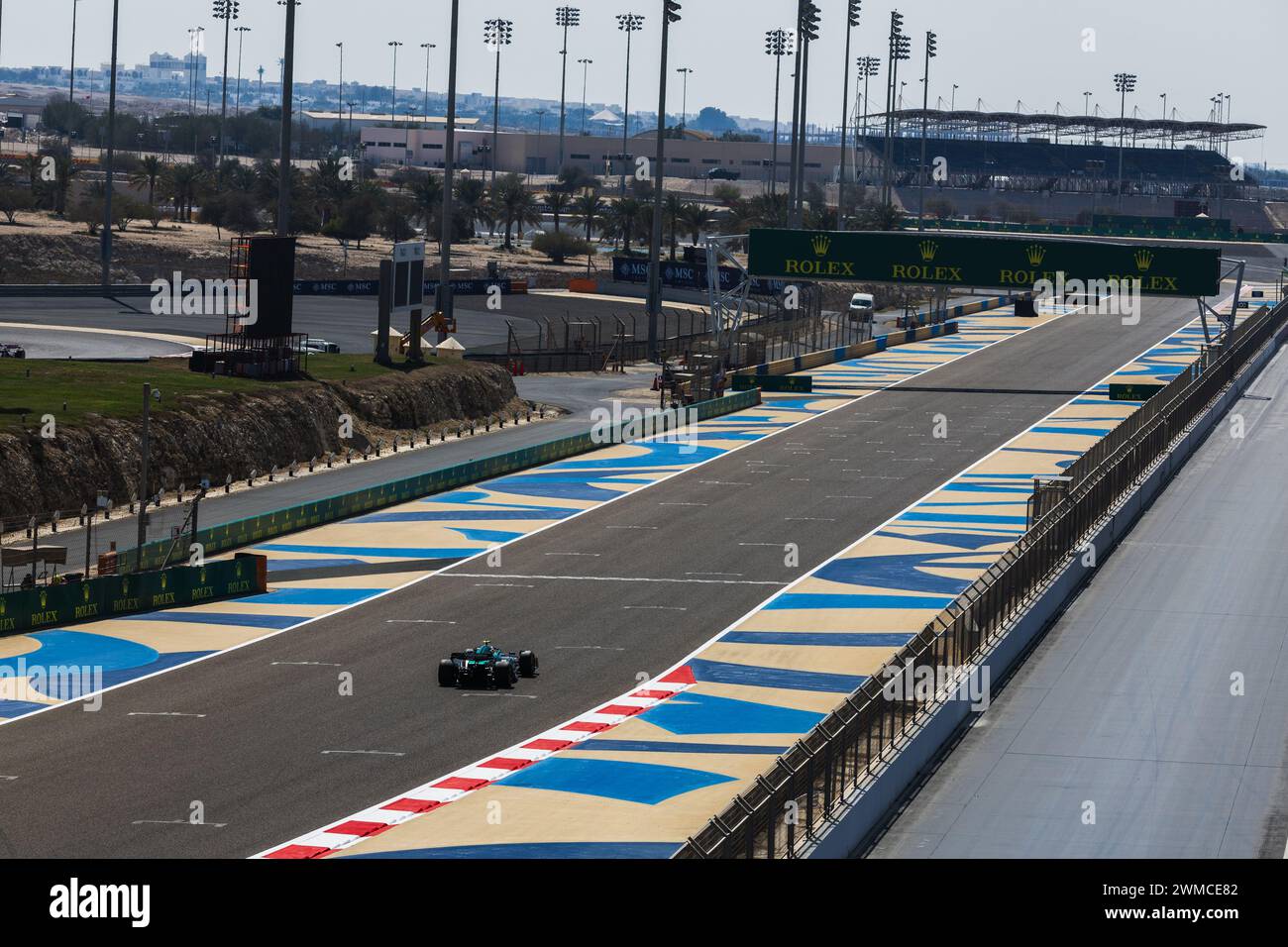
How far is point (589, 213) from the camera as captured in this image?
156250 mm

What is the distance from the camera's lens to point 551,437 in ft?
232

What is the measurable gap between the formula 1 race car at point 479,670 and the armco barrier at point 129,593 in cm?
937

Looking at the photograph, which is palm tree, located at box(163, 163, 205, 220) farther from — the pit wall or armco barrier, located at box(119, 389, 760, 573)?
the pit wall

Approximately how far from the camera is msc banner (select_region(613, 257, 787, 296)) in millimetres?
128250

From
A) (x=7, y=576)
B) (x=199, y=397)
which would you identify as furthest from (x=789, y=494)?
(x=7, y=576)

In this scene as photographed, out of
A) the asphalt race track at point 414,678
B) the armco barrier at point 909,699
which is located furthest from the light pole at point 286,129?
the armco barrier at point 909,699

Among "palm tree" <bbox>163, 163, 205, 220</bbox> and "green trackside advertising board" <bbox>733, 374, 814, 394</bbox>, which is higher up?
"palm tree" <bbox>163, 163, 205, 220</bbox>

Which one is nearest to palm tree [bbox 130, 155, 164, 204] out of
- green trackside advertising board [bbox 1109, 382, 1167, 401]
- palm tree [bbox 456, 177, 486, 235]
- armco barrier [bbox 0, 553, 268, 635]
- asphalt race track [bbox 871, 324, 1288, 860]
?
palm tree [bbox 456, 177, 486, 235]

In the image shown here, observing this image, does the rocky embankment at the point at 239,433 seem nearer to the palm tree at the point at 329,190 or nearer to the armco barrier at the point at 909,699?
the armco barrier at the point at 909,699

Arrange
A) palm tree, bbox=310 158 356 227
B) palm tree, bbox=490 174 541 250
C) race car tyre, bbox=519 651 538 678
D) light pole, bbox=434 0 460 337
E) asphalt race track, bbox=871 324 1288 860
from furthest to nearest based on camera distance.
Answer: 1. palm tree, bbox=490 174 541 250
2. palm tree, bbox=310 158 356 227
3. light pole, bbox=434 0 460 337
4. race car tyre, bbox=519 651 538 678
5. asphalt race track, bbox=871 324 1288 860

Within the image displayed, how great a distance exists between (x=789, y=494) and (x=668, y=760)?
27782 mm

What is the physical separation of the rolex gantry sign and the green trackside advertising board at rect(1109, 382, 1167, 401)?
4252 millimetres

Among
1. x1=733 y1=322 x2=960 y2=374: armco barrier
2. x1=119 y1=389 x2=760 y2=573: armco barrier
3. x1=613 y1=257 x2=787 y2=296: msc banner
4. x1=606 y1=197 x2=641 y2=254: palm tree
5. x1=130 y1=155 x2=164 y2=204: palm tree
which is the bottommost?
x1=119 y1=389 x2=760 y2=573: armco barrier
